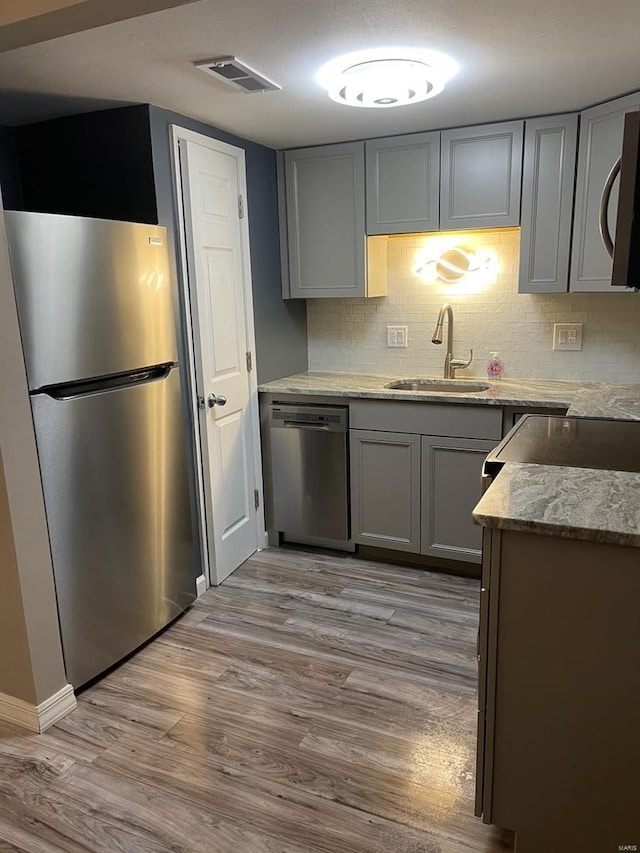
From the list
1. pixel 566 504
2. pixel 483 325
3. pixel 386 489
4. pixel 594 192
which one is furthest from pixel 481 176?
pixel 566 504

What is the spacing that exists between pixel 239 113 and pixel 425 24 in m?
1.10

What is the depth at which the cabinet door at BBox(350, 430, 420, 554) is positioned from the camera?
10.3 ft

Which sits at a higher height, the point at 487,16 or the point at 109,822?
the point at 487,16

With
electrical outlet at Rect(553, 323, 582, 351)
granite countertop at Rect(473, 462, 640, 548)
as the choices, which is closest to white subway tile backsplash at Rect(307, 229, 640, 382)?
electrical outlet at Rect(553, 323, 582, 351)

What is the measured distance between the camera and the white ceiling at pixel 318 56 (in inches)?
67.5

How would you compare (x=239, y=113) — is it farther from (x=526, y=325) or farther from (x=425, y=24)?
(x=526, y=325)

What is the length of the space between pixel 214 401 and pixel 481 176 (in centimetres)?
169

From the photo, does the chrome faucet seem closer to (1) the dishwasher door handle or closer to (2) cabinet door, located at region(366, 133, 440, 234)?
(2) cabinet door, located at region(366, 133, 440, 234)

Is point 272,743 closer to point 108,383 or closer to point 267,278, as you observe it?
point 108,383

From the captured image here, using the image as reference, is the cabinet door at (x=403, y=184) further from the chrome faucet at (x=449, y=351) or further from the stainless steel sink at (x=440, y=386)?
the stainless steel sink at (x=440, y=386)

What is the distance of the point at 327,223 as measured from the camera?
11.0ft

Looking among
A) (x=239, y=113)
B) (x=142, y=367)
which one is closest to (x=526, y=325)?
(x=239, y=113)

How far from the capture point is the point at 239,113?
2.66m

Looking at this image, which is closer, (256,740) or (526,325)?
(256,740)
